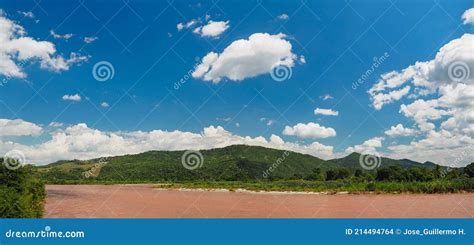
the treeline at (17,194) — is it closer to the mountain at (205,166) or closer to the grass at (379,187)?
the grass at (379,187)

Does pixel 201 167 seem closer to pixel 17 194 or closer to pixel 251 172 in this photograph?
pixel 251 172

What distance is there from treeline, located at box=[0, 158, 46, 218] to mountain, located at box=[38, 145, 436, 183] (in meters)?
27.5

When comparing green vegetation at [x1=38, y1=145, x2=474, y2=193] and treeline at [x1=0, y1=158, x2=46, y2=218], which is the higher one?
green vegetation at [x1=38, y1=145, x2=474, y2=193]

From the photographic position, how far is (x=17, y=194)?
25.3ft

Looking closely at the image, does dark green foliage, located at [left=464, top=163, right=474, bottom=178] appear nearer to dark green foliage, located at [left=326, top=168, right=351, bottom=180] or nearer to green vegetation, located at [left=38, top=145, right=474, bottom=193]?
green vegetation, located at [left=38, top=145, right=474, bottom=193]

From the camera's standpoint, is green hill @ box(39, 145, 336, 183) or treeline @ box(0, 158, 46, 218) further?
green hill @ box(39, 145, 336, 183)

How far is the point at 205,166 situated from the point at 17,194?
34.4 metres

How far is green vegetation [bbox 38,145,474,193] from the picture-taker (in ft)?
91.2

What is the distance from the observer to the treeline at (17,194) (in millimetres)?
6864

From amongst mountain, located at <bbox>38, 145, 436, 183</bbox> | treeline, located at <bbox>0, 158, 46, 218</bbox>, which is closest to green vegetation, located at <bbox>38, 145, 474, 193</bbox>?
mountain, located at <bbox>38, 145, 436, 183</bbox>

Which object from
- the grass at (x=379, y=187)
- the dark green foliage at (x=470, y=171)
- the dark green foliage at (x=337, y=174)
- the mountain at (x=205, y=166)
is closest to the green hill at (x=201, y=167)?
the mountain at (x=205, y=166)

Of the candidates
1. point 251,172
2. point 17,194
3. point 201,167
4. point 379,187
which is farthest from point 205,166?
point 17,194

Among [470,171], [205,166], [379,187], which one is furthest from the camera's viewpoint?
[205,166]
